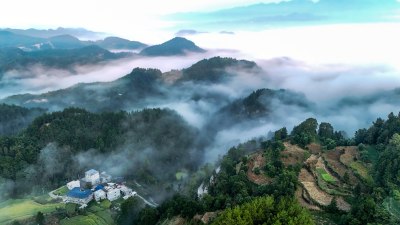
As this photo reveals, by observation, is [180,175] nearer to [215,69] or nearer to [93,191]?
[93,191]

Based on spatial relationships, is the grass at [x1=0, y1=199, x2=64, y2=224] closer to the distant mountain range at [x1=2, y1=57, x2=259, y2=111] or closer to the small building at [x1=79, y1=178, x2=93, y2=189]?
the small building at [x1=79, y1=178, x2=93, y2=189]

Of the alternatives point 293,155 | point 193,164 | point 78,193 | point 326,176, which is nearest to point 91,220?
point 78,193

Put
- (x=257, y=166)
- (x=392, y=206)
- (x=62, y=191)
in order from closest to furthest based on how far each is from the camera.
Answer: (x=392, y=206), (x=257, y=166), (x=62, y=191)

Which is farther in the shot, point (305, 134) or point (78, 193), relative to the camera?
point (78, 193)

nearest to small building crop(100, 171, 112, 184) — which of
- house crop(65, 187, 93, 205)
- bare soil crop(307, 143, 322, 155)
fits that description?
house crop(65, 187, 93, 205)

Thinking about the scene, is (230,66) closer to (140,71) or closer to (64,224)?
(140,71)

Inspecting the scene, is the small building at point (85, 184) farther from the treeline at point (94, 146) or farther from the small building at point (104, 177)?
the treeline at point (94, 146)

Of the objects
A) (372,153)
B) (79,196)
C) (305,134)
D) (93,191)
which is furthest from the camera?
(93,191)

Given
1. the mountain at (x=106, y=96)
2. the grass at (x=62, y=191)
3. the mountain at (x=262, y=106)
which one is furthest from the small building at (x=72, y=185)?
the mountain at (x=106, y=96)
